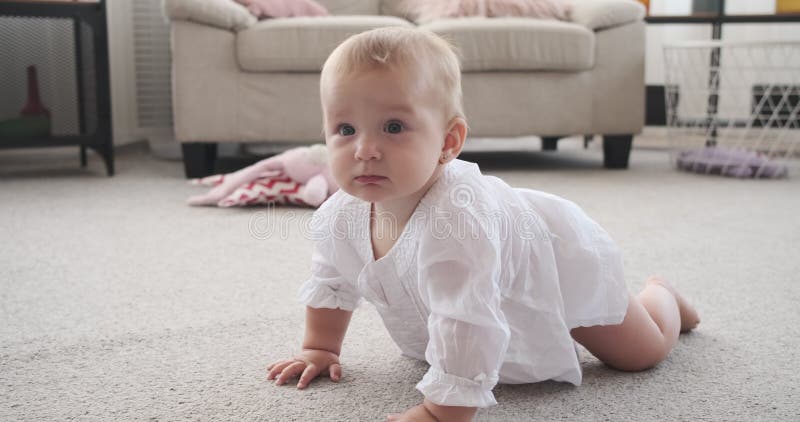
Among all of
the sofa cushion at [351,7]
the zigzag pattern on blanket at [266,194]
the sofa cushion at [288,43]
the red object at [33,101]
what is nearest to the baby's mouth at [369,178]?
the zigzag pattern on blanket at [266,194]

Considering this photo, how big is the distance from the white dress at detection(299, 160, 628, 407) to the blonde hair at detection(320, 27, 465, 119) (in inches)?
3.7

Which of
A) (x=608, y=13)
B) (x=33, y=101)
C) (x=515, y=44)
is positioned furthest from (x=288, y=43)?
(x=608, y=13)

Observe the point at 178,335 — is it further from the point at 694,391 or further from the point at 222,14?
the point at 222,14

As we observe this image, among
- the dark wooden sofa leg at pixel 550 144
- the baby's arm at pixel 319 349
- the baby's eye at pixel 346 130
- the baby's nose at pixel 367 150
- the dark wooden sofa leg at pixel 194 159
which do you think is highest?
the baby's eye at pixel 346 130

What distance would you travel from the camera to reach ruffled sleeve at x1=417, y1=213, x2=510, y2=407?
25.9 inches

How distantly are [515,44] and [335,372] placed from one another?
1.75 m

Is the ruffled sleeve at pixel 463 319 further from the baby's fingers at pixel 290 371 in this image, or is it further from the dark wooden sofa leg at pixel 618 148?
the dark wooden sofa leg at pixel 618 148

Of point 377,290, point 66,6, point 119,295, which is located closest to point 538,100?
point 66,6

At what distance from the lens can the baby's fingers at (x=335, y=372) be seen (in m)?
0.82

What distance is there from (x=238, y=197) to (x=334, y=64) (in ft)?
3.90

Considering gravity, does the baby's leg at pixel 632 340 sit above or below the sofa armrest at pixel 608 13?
below

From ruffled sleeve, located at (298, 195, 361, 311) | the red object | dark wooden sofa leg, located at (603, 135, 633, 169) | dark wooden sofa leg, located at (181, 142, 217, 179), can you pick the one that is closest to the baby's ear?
ruffled sleeve, located at (298, 195, 361, 311)

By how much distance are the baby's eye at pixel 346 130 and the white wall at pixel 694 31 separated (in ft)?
10.2

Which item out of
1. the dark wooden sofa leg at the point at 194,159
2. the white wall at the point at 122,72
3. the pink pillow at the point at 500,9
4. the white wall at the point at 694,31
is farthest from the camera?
the white wall at the point at 694,31
